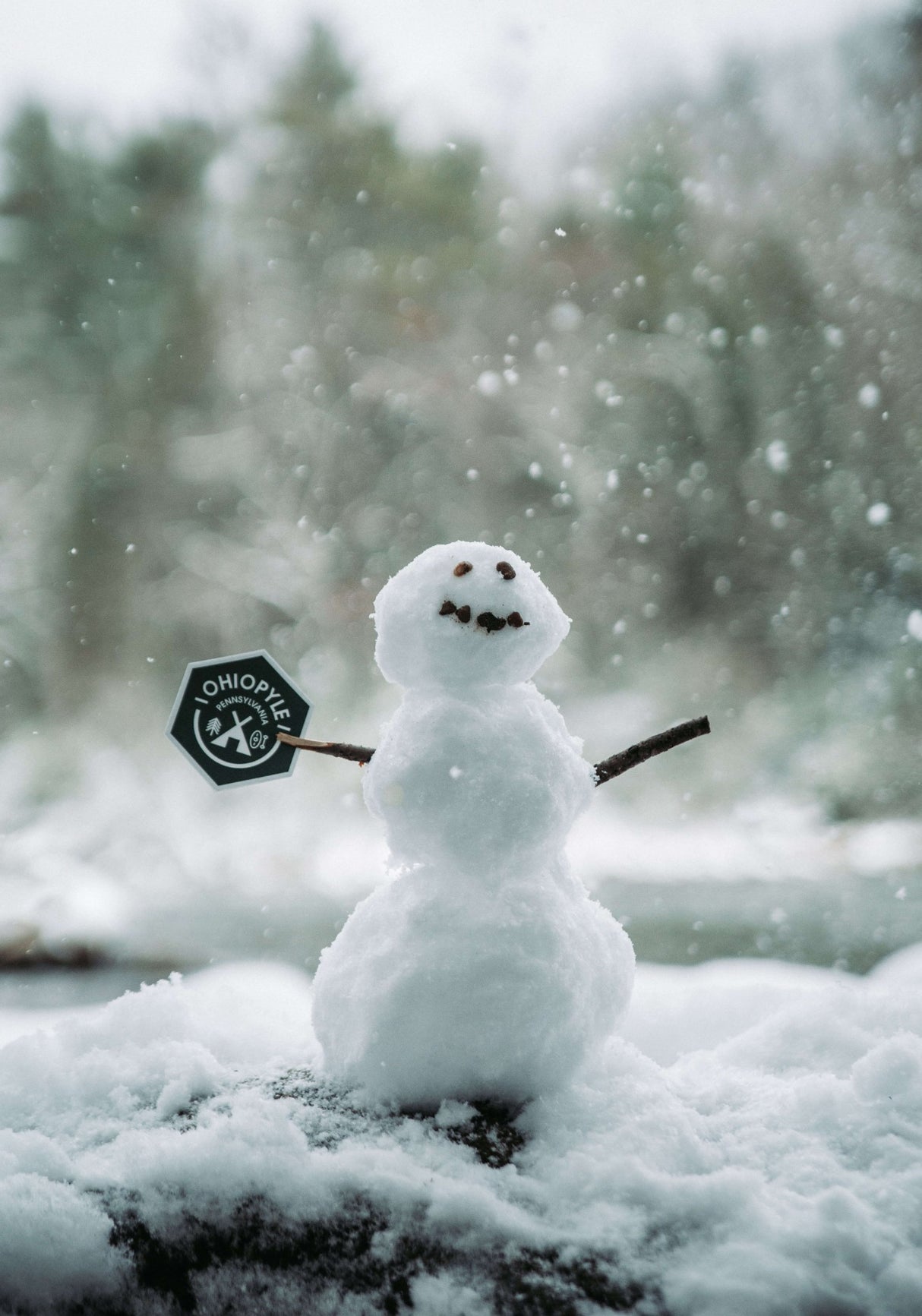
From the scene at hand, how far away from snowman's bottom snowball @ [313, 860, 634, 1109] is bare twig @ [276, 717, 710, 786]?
11 cm

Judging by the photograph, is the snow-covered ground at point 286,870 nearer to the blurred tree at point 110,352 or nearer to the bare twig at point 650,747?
the blurred tree at point 110,352

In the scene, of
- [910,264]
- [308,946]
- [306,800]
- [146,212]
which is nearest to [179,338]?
[146,212]

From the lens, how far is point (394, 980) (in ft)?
2.17

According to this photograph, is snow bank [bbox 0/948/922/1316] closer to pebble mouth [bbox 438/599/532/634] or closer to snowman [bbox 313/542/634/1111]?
snowman [bbox 313/542/634/1111]

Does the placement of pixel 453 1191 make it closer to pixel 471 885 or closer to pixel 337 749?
pixel 471 885

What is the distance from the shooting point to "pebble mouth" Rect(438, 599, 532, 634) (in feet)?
2.30

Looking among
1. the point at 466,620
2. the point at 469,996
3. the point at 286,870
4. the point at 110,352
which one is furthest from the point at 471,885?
the point at 110,352

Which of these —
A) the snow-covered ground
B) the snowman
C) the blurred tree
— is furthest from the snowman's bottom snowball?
the blurred tree

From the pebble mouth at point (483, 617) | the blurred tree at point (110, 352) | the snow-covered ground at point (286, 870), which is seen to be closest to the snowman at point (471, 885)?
the pebble mouth at point (483, 617)

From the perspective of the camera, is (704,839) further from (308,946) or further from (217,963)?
(217,963)

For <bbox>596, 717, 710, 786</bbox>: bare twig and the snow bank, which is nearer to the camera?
the snow bank

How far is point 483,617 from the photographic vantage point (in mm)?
701

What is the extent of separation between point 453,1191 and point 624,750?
35 cm

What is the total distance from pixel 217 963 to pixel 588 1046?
3.58 ft
